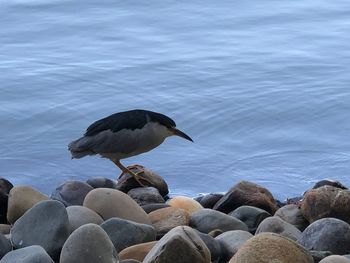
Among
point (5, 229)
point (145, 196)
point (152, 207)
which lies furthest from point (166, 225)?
point (5, 229)

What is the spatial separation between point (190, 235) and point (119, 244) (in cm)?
50

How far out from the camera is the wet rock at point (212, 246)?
3.93 meters

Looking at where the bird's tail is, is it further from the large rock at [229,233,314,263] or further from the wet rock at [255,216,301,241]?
the large rock at [229,233,314,263]

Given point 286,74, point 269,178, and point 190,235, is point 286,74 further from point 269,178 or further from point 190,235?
point 190,235

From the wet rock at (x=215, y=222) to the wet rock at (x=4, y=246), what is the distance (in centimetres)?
86

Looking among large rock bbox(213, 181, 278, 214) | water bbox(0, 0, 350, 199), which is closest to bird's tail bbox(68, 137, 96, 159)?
water bbox(0, 0, 350, 199)

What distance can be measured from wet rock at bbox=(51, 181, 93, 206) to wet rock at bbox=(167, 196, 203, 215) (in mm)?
422

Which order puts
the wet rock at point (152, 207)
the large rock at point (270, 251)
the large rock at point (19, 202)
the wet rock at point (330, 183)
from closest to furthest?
the large rock at point (270, 251) < the large rock at point (19, 202) < the wet rock at point (152, 207) < the wet rock at point (330, 183)

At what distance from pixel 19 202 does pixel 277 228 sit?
3.87 feet

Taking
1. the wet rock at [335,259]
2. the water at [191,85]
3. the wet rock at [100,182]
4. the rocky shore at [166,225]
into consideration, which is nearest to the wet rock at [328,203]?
the rocky shore at [166,225]

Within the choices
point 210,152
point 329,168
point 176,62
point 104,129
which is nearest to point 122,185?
point 104,129

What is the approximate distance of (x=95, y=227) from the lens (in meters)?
3.68

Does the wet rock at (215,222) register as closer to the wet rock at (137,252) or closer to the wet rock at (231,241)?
the wet rock at (231,241)

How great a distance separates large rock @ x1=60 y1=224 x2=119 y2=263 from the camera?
12.0 ft
